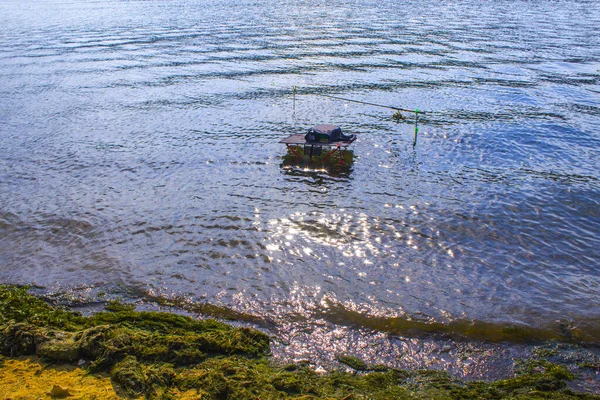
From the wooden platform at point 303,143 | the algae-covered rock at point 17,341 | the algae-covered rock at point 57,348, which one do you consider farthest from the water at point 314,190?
the algae-covered rock at point 57,348

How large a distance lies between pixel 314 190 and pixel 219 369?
1439cm

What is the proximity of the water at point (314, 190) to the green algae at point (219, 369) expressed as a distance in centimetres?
179

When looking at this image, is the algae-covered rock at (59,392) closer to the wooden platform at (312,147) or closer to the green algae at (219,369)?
the green algae at (219,369)

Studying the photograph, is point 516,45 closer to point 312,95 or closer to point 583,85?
point 583,85

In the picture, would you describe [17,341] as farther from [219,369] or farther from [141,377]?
[219,369]

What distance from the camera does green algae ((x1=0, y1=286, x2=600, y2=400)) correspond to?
36.7 feet

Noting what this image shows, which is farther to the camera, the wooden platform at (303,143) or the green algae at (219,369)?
the wooden platform at (303,143)

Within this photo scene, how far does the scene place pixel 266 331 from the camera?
14.7 metres

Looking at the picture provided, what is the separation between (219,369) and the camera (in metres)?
11.8

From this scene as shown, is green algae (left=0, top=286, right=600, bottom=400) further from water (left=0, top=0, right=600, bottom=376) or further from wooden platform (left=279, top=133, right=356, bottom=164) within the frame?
wooden platform (left=279, top=133, right=356, bottom=164)

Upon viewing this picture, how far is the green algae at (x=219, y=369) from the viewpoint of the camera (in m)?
11.2

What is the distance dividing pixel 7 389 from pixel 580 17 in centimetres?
9995

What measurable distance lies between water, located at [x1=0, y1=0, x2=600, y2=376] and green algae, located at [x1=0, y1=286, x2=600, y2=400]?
70.4 inches

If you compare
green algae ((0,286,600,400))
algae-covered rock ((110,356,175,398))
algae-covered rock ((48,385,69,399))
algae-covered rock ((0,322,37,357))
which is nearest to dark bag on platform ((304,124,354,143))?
green algae ((0,286,600,400))
